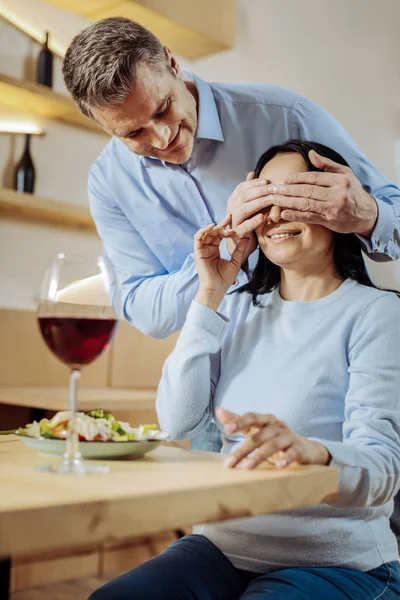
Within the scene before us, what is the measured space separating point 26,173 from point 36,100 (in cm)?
34

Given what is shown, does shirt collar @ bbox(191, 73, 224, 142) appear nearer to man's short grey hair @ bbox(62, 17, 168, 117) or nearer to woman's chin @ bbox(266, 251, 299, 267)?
man's short grey hair @ bbox(62, 17, 168, 117)

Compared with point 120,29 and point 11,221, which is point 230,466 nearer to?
point 120,29

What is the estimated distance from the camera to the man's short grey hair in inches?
60.3

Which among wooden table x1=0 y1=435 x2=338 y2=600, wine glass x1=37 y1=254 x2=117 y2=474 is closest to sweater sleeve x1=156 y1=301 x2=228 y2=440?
wooden table x1=0 y1=435 x2=338 y2=600

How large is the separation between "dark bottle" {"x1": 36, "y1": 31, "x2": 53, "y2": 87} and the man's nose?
219 centimetres

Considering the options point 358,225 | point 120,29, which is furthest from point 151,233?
point 358,225

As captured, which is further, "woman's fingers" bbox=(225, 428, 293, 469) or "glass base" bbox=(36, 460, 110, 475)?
"woman's fingers" bbox=(225, 428, 293, 469)

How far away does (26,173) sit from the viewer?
3.58 metres

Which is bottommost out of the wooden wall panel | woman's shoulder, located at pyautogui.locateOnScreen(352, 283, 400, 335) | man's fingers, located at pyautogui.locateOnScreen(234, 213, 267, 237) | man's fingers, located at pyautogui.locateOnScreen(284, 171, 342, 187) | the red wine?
the wooden wall panel

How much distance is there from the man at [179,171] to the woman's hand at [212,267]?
7 cm

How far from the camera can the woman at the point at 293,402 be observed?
3.35 ft

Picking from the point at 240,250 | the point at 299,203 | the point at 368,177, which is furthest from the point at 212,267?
the point at 368,177

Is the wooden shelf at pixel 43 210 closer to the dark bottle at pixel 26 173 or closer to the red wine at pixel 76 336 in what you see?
the dark bottle at pixel 26 173

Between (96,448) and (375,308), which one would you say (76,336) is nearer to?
(96,448)
